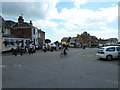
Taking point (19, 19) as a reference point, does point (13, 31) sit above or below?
below

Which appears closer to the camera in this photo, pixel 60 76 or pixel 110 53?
pixel 60 76

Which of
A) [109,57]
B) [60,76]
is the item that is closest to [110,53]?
[109,57]

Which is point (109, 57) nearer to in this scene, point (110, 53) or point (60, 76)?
point (110, 53)

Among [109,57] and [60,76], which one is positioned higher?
[109,57]

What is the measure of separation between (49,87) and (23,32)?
110 ft

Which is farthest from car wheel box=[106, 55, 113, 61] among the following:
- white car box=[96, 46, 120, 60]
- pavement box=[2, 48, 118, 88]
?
pavement box=[2, 48, 118, 88]

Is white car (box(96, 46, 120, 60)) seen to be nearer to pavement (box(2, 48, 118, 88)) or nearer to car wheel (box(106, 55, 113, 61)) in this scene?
car wheel (box(106, 55, 113, 61))

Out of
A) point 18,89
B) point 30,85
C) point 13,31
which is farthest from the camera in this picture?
point 13,31

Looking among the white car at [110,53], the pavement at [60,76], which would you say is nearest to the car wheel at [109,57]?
the white car at [110,53]

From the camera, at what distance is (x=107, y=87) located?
515 cm

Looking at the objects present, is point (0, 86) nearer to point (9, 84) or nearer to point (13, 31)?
point (9, 84)

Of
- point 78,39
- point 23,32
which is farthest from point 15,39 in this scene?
point 78,39

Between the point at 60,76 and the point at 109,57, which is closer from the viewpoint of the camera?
the point at 60,76

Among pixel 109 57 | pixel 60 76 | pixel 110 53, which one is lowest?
pixel 60 76
